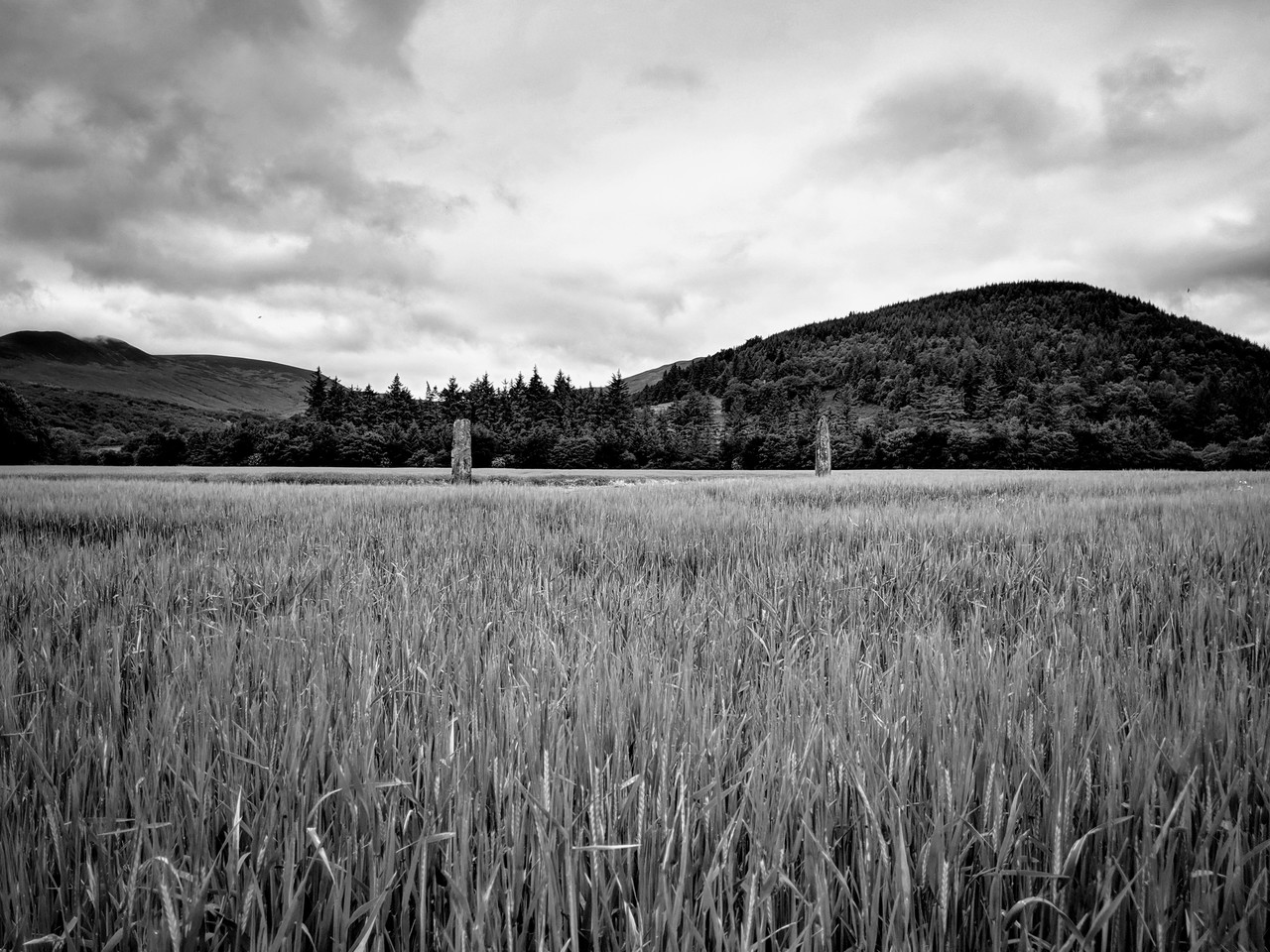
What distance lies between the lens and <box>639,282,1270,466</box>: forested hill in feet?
147

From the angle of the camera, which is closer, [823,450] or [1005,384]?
[823,450]

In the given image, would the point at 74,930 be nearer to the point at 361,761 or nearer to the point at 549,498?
the point at 361,761

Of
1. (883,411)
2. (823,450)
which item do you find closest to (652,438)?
(823,450)

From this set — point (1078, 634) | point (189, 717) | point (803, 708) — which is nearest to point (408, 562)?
point (189, 717)

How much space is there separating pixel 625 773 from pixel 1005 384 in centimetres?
9058

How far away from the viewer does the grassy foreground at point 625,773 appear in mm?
660

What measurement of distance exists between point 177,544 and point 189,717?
116 inches

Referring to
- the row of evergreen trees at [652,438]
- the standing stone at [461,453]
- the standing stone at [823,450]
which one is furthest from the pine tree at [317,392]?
the standing stone at [823,450]

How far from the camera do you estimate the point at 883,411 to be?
75.5 meters

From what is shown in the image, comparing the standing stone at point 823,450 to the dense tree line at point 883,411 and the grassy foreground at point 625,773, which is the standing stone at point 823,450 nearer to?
the grassy foreground at point 625,773

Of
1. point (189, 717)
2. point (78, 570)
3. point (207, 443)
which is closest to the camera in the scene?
point (189, 717)

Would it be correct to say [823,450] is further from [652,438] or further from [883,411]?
[883,411]

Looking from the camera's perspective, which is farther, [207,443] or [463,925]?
[207,443]

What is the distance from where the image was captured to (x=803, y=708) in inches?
48.2
